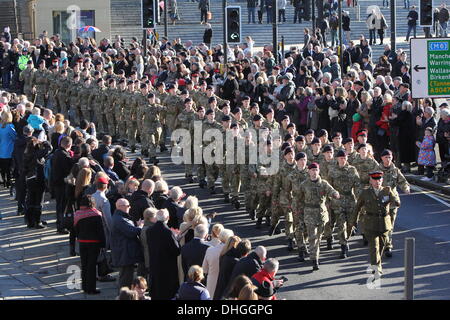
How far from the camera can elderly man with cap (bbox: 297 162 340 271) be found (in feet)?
62.2

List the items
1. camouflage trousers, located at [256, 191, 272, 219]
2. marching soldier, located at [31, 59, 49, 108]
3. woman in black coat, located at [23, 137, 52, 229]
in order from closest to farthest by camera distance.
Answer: camouflage trousers, located at [256, 191, 272, 219]
woman in black coat, located at [23, 137, 52, 229]
marching soldier, located at [31, 59, 49, 108]

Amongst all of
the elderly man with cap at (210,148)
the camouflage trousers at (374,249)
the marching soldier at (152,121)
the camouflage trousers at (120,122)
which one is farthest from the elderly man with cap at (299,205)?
the camouflage trousers at (120,122)

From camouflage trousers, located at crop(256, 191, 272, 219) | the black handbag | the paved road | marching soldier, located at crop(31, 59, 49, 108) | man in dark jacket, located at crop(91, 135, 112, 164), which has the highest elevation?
marching soldier, located at crop(31, 59, 49, 108)

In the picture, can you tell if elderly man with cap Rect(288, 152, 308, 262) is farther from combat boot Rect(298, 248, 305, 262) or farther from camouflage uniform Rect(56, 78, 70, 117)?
camouflage uniform Rect(56, 78, 70, 117)

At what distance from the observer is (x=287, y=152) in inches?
789

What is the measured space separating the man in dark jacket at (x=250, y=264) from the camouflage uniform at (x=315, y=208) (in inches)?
174

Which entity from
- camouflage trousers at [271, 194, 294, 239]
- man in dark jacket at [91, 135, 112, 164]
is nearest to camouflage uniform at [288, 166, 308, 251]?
camouflage trousers at [271, 194, 294, 239]

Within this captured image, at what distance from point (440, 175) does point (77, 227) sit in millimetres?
10458

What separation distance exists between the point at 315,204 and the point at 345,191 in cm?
125

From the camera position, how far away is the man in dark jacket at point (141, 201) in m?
17.7

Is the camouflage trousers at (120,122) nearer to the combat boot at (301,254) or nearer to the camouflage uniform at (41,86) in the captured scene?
the camouflage uniform at (41,86)

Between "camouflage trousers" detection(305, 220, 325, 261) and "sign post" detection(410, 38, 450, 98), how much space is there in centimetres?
719

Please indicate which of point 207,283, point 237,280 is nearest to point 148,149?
point 207,283

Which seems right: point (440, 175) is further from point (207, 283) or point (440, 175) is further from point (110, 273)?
point (207, 283)
